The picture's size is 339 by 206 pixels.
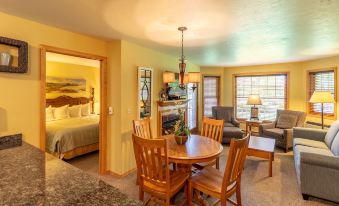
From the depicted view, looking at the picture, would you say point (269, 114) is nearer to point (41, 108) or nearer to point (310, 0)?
point (310, 0)

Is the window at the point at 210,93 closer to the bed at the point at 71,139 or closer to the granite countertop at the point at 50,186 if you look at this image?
the bed at the point at 71,139

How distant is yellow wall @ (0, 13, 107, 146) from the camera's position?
2184 mm

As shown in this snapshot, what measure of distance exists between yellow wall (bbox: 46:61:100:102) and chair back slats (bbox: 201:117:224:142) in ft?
15.2

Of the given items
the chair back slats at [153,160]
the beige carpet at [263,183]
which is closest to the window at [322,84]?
the beige carpet at [263,183]

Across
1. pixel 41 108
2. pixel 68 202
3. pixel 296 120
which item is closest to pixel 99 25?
pixel 41 108

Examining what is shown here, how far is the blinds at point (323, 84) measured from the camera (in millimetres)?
4756

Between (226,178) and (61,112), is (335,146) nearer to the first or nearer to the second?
(226,178)

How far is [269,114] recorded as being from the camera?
616 centimetres

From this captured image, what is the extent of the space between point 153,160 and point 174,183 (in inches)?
15.5

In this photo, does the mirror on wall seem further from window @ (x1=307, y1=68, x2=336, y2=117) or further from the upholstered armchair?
window @ (x1=307, y1=68, x2=336, y2=117)

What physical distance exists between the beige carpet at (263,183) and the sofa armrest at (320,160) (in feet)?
1.76

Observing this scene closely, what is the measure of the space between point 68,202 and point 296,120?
5455mm

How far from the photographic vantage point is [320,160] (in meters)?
2.44

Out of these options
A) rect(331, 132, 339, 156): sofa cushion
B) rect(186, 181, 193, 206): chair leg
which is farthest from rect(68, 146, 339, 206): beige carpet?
rect(331, 132, 339, 156): sofa cushion
